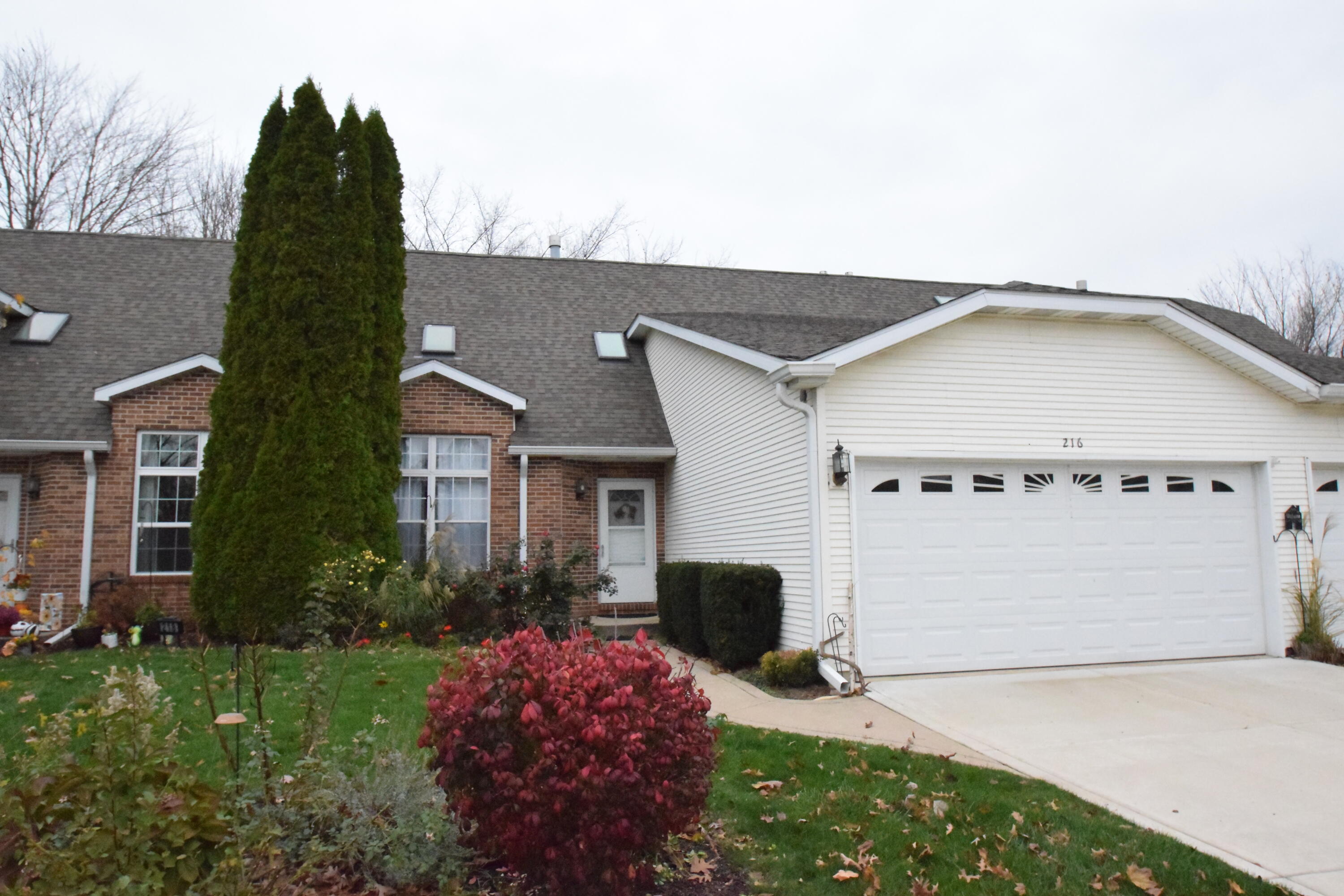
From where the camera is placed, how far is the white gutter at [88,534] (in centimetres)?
1159

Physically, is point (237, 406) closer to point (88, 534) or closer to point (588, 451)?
point (88, 534)

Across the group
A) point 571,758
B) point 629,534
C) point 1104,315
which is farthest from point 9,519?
point 1104,315

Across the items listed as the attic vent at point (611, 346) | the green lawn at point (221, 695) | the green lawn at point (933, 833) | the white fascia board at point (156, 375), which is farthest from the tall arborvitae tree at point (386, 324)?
the green lawn at point (933, 833)

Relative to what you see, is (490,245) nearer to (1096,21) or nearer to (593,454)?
(593,454)

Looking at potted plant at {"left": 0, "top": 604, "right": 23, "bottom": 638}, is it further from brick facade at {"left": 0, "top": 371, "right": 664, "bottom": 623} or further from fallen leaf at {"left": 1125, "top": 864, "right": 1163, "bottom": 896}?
fallen leaf at {"left": 1125, "top": 864, "right": 1163, "bottom": 896}

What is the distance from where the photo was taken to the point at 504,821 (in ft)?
12.1

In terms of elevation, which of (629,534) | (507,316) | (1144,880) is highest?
(507,316)

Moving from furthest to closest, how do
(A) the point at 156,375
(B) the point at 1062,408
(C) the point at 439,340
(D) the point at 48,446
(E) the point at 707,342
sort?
(C) the point at 439,340, (A) the point at 156,375, (D) the point at 48,446, (E) the point at 707,342, (B) the point at 1062,408

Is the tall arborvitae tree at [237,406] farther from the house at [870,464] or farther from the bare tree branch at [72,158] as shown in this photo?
the bare tree branch at [72,158]

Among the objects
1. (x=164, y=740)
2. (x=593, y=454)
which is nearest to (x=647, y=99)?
(x=593, y=454)

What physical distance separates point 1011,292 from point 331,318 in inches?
312

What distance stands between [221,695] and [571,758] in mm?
4937

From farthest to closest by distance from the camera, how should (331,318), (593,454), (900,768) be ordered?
(593,454) → (331,318) → (900,768)

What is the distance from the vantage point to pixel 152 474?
472 inches
